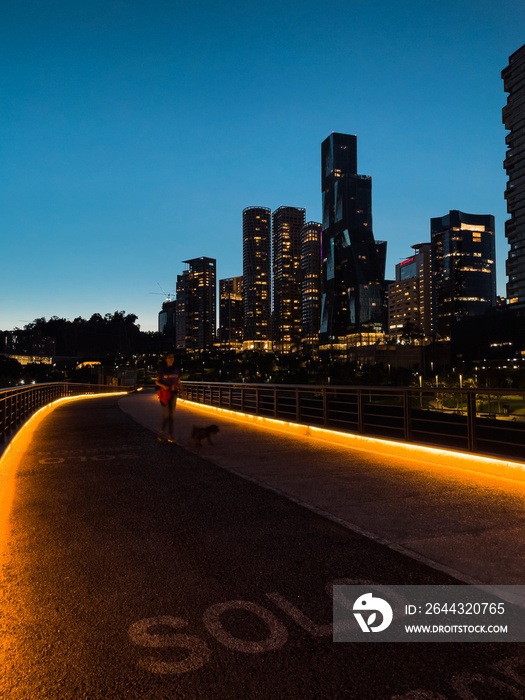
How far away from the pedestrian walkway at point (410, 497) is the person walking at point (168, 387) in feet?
4.67

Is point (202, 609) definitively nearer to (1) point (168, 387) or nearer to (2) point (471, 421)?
(2) point (471, 421)

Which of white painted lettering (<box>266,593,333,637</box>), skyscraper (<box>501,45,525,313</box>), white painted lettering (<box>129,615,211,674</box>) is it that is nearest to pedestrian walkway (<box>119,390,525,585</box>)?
white painted lettering (<box>266,593,333,637</box>)

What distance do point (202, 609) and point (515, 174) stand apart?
21926 centimetres

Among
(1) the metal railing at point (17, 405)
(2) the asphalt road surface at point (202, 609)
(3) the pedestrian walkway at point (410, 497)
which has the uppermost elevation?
(1) the metal railing at point (17, 405)

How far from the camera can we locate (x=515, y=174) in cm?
18500

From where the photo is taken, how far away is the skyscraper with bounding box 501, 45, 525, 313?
171750mm

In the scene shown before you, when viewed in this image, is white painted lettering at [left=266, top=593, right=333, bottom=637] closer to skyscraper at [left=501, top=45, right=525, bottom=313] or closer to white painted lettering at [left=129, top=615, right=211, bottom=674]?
white painted lettering at [left=129, top=615, right=211, bottom=674]

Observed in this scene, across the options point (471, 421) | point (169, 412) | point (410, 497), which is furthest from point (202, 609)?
point (169, 412)

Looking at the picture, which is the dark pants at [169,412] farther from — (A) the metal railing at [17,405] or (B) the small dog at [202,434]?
(A) the metal railing at [17,405]

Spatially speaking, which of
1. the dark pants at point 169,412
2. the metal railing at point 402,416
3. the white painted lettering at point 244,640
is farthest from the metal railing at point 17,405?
the white painted lettering at point 244,640

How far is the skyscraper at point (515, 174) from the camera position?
17175 cm

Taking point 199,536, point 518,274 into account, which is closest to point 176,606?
point 199,536

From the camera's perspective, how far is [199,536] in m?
4.66

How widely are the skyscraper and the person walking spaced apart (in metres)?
181
